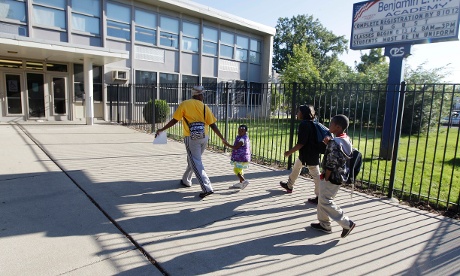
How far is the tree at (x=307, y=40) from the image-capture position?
4556cm

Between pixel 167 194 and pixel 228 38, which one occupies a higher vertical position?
pixel 228 38

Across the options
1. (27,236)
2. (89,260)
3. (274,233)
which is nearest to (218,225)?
(274,233)

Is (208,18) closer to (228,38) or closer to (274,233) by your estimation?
(228,38)

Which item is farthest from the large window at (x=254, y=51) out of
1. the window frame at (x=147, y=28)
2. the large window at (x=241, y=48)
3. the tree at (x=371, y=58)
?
the tree at (x=371, y=58)

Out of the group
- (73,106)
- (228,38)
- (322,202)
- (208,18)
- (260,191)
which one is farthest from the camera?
(228,38)

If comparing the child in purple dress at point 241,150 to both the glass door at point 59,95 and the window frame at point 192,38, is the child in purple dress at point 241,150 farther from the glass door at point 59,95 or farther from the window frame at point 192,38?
the window frame at point 192,38

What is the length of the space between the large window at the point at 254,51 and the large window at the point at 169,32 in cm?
647

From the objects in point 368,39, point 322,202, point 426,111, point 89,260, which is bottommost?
point 89,260

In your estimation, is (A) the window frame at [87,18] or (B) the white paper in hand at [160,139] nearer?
(B) the white paper in hand at [160,139]

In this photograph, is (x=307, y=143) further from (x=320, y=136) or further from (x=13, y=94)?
(x=13, y=94)

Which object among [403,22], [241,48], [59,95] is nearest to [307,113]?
[403,22]

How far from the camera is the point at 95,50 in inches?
473

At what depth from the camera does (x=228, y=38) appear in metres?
20.4

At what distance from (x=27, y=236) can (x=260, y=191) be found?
3.36 metres
